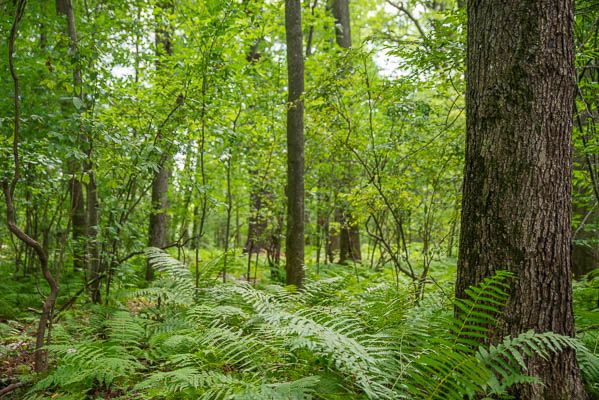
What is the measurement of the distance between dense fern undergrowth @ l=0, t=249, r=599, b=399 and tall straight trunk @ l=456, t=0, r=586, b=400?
0.40 ft

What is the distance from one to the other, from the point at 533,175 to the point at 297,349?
207cm

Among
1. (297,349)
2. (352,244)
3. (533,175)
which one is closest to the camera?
(533,175)

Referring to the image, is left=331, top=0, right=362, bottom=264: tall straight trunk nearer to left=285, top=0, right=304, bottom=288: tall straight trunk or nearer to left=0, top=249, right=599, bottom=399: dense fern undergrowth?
left=285, top=0, right=304, bottom=288: tall straight trunk

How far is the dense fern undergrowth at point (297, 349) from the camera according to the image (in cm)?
205

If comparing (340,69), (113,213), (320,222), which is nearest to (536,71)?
(340,69)

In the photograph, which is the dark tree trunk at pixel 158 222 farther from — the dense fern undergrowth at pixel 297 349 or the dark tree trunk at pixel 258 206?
the dense fern undergrowth at pixel 297 349

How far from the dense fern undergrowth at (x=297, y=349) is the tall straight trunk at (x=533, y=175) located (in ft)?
0.40

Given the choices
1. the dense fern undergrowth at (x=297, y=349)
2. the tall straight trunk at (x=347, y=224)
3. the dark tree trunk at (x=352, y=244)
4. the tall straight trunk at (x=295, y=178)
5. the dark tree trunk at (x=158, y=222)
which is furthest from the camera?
the dark tree trunk at (x=352, y=244)

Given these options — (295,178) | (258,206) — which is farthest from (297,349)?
(258,206)

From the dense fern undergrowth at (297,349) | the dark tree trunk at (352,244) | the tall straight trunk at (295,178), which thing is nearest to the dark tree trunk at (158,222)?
the dense fern undergrowth at (297,349)

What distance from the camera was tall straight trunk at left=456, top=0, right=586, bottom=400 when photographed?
6.94ft

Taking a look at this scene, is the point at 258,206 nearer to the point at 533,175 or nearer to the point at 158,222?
the point at 158,222

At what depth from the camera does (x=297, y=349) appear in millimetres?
3029

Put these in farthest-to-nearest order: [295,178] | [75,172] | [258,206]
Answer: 1. [258,206]
2. [295,178]
3. [75,172]
